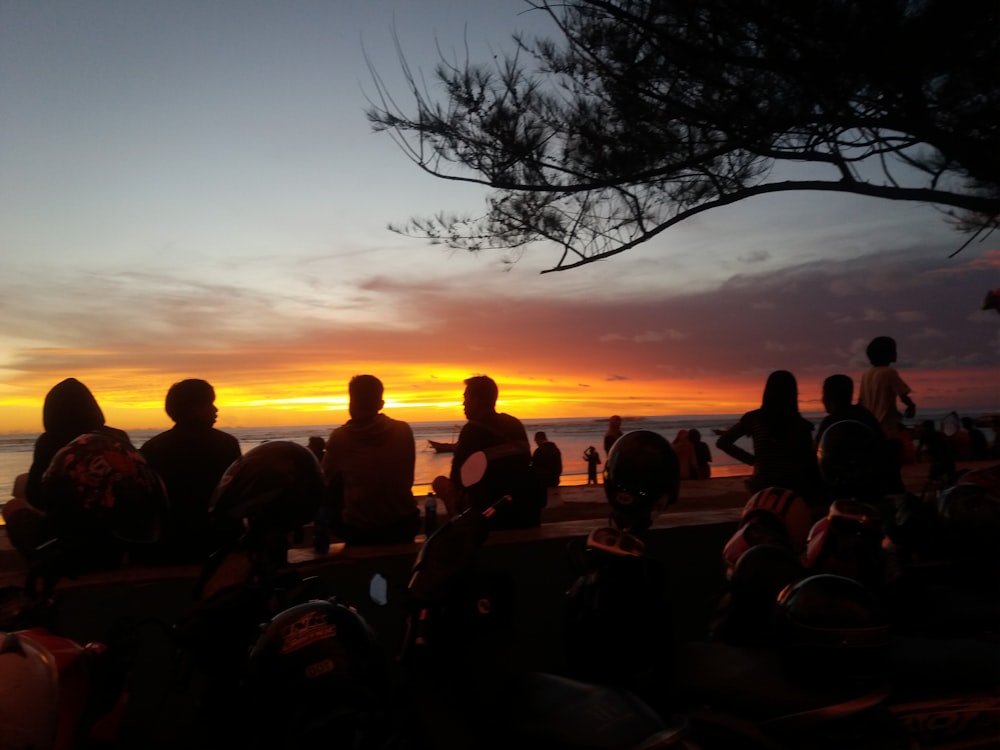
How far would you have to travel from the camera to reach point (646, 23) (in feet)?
20.5

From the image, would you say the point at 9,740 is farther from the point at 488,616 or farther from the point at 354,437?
the point at 354,437

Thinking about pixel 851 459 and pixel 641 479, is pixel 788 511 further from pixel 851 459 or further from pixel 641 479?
pixel 641 479

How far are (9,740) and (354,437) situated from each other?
348 centimetres

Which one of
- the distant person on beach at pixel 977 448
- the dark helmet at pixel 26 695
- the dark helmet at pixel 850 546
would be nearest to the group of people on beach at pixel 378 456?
the dark helmet at pixel 850 546

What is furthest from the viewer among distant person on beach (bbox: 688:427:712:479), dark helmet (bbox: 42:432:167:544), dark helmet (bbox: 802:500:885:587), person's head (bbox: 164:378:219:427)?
distant person on beach (bbox: 688:427:712:479)

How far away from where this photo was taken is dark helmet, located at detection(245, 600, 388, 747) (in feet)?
6.36

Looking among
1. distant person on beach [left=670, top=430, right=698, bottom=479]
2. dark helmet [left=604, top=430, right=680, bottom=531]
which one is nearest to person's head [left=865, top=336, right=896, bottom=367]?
dark helmet [left=604, top=430, right=680, bottom=531]

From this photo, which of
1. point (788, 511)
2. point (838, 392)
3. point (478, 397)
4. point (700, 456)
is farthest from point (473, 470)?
point (700, 456)

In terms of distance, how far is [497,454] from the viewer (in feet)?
15.1

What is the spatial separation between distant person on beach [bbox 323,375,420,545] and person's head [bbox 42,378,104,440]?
4.90 ft

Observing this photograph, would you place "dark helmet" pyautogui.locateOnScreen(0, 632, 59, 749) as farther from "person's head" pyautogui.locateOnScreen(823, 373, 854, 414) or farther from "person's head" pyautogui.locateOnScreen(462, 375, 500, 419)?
"person's head" pyautogui.locateOnScreen(823, 373, 854, 414)

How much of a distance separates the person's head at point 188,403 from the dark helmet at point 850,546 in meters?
2.63

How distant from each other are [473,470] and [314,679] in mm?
709

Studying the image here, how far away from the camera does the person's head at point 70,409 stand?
12.4 feet
